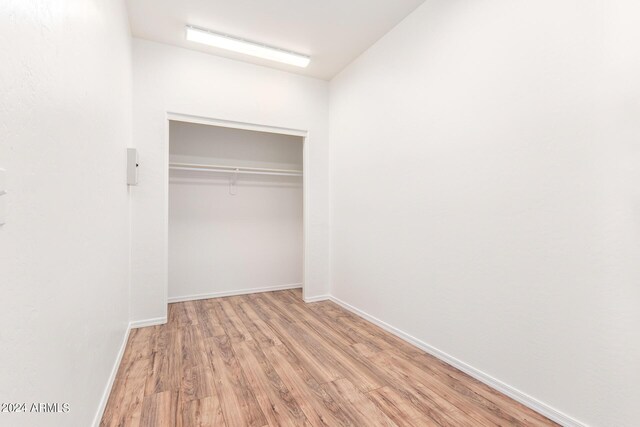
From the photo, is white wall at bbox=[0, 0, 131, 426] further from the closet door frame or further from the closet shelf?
the closet shelf

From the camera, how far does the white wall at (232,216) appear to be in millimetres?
3781

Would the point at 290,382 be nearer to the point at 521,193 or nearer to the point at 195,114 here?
the point at 521,193

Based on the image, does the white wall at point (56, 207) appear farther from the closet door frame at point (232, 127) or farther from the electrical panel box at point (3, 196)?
the closet door frame at point (232, 127)

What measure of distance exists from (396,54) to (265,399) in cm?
300

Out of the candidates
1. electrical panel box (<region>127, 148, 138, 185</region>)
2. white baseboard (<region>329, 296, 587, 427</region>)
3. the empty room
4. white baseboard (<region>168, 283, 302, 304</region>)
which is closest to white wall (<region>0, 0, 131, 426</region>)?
the empty room

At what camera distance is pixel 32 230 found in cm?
86

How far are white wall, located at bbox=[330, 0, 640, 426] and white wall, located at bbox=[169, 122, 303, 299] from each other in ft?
5.81

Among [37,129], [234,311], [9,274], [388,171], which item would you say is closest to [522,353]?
[388,171]

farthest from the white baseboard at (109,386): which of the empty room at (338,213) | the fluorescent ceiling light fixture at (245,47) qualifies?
the fluorescent ceiling light fixture at (245,47)

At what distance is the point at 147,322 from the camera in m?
3.01

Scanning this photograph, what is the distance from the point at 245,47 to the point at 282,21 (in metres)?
0.54

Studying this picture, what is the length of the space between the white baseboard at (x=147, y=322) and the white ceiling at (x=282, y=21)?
2.82 meters

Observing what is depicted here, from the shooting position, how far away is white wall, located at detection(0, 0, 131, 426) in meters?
0.75

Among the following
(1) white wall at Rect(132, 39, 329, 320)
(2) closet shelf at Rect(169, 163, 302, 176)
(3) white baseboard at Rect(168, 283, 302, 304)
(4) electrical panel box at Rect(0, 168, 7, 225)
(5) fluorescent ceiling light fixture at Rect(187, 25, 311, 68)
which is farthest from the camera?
(3) white baseboard at Rect(168, 283, 302, 304)
